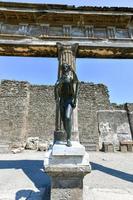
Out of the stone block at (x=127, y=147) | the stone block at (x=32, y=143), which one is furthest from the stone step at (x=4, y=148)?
the stone block at (x=127, y=147)

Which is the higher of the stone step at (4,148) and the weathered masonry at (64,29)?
the weathered masonry at (64,29)

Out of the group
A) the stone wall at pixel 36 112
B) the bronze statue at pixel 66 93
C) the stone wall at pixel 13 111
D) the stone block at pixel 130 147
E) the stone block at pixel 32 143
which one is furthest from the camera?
the stone wall at pixel 36 112

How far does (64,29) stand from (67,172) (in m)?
5.41

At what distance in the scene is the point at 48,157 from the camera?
10.5 ft

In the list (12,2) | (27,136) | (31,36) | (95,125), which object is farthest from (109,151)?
(12,2)

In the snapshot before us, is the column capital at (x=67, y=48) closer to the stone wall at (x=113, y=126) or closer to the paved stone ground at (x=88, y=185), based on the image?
the paved stone ground at (x=88, y=185)

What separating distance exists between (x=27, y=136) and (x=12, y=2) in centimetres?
1122

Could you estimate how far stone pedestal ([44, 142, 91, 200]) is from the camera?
302cm

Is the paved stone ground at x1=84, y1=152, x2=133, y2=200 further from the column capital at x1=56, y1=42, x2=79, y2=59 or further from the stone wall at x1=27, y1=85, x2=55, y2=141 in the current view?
the stone wall at x1=27, y1=85, x2=55, y2=141

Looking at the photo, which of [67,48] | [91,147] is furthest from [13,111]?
[67,48]

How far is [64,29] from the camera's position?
7.12 meters

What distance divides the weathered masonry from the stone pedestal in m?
4.49

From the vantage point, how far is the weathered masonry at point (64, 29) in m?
6.84

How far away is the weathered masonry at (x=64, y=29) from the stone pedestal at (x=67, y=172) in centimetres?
449
